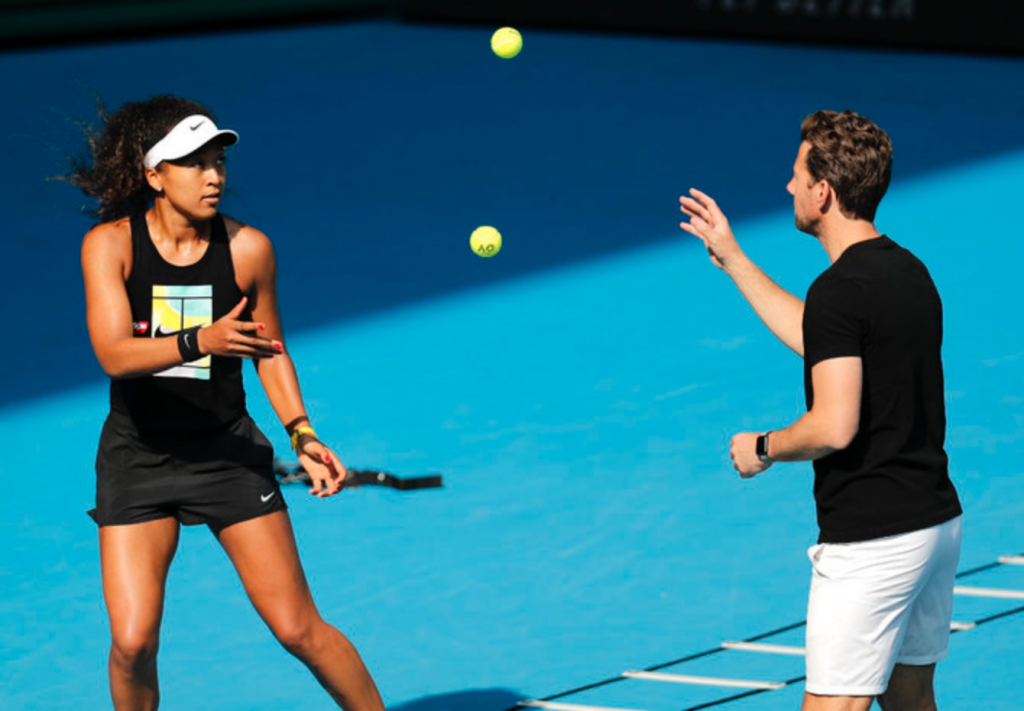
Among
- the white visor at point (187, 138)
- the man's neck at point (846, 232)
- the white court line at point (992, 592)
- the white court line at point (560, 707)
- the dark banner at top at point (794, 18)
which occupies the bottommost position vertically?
the white court line at point (560, 707)

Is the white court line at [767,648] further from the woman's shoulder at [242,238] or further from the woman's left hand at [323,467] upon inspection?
the woman's shoulder at [242,238]

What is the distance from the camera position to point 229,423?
205 inches

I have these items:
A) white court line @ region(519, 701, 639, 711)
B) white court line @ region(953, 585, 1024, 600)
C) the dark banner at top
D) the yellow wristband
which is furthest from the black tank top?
the dark banner at top

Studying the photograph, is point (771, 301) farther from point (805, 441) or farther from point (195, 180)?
point (195, 180)

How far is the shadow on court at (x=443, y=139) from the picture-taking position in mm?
12477

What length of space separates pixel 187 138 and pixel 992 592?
3702mm

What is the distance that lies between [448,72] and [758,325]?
350 inches

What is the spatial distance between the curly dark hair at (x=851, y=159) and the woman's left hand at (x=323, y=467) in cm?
162

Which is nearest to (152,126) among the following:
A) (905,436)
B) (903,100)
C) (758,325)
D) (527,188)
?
(905,436)

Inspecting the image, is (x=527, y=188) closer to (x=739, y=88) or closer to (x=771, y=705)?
(x=739, y=88)

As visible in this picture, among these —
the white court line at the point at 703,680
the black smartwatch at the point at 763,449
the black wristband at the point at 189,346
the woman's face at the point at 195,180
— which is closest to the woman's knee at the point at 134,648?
the black wristband at the point at 189,346

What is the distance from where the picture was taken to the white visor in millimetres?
5066

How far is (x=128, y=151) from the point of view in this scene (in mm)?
5223

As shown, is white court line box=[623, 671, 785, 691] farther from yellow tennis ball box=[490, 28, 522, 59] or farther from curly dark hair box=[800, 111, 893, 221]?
yellow tennis ball box=[490, 28, 522, 59]
